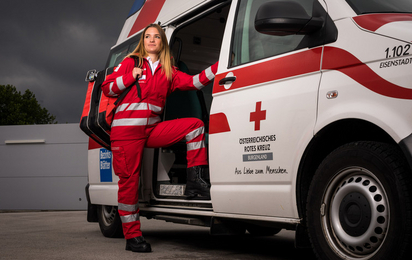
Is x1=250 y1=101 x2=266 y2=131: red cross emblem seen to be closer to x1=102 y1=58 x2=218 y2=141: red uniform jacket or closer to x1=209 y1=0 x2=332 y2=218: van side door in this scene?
x1=209 y1=0 x2=332 y2=218: van side door

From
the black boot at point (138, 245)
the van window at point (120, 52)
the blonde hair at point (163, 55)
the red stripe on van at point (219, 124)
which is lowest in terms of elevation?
the black boot at point (138, 245)

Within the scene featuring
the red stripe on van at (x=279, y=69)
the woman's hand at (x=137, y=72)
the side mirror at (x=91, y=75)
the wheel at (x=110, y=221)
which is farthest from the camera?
the wheel at (x=110, y=221)

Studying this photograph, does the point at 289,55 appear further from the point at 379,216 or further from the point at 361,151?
the point at 379,216

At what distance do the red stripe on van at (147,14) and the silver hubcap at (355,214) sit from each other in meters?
3.43

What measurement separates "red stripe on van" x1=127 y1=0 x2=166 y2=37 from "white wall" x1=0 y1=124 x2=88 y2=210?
1471 cm

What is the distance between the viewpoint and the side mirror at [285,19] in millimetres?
2818

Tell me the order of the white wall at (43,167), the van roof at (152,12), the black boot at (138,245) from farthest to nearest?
the white wall at (43,167) < the van roof at (152,12) < the black boot at (138,245)

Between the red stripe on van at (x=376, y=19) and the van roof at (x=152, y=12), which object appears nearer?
the red stripe on van at (x=376, y=19)

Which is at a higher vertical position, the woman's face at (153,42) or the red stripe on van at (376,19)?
the woman's face at (153,42)

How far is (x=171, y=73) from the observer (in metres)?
4.65

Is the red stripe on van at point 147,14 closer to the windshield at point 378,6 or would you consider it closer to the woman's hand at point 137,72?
the woman's hand at point 137,72

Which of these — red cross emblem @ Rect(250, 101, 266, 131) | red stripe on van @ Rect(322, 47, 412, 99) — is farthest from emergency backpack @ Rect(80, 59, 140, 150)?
red stripe on van @ Rect(322, 47, 412, 99)

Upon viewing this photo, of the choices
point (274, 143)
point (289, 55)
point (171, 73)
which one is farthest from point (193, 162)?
point (289, 55)

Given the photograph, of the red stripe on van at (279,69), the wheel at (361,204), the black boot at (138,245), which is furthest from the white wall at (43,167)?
→ the wheel at (361,204)
